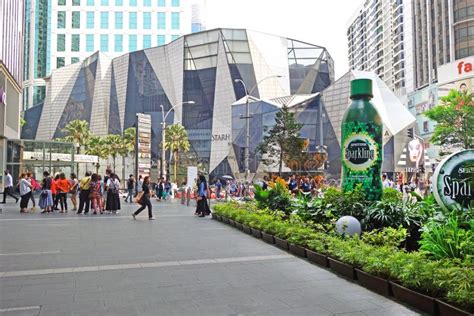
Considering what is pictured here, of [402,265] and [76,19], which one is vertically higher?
[76,19]

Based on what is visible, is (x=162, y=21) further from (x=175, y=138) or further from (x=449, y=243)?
(x=449, y=243)

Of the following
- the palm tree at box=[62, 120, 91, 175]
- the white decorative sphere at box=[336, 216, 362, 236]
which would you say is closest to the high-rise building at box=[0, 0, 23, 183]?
the white decorative sphere at box=[336, 216, 362, 236]

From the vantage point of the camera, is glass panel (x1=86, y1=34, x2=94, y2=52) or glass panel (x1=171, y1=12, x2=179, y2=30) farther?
glass panel (x1=86, y1=34, x2=94, y2=52)

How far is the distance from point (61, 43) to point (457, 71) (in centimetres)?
7179

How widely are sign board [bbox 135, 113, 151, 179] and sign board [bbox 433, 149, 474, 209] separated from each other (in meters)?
18.7

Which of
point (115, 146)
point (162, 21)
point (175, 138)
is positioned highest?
point (162, 21)

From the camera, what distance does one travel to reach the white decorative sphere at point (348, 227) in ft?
26.2

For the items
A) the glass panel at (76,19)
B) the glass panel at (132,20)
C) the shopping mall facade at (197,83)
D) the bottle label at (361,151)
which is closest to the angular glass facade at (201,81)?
the shopping mall facade at (197,83)

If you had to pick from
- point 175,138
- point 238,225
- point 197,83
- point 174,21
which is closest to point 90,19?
point 174,21

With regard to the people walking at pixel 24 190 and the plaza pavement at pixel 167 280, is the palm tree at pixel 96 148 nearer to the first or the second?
the people walking at pixel 24 190

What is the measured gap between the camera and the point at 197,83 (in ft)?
244

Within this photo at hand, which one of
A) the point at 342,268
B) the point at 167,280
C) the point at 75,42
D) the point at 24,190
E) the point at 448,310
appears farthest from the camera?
the point at 75,42

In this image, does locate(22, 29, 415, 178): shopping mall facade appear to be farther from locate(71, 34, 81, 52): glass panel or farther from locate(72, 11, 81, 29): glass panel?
locate(72, 11, 81, 29): glass panel

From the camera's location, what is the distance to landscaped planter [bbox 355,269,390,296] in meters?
5.40
